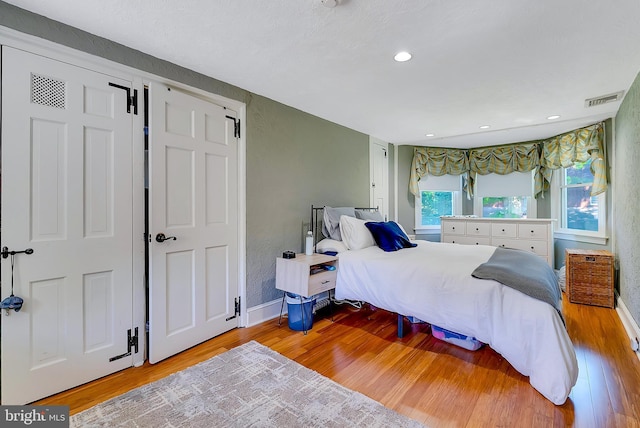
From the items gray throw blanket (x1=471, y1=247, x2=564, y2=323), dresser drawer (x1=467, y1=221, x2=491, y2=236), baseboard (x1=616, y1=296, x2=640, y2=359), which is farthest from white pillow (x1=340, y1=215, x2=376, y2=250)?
dresser drawer (x1=467, y1=221, x2=491, y2=236)

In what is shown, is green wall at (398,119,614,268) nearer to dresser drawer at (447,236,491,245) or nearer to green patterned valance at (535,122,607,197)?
green patterned valance at (535,122,607,197)

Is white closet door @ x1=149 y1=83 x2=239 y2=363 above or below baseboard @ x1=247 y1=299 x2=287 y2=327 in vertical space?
above

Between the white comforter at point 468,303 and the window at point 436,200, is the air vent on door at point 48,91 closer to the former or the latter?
A: the white comforter at point 468,303

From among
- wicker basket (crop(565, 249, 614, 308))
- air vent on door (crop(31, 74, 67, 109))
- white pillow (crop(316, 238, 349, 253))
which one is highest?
air vent on door (crop(31, 74, 67, 109))

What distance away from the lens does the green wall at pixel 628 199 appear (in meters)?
2.44

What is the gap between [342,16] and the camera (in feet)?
5.52

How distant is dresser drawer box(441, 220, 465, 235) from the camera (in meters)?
4.84

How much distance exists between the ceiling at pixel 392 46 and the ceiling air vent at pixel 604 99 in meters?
0.08

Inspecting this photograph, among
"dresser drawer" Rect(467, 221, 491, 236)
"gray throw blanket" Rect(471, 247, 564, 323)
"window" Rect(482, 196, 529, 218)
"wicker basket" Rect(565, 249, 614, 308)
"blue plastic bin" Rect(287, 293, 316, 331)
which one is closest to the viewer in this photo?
"gray throw blanket" Rect(471, 247, 564, 323)

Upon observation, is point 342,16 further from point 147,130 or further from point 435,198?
point 435,198

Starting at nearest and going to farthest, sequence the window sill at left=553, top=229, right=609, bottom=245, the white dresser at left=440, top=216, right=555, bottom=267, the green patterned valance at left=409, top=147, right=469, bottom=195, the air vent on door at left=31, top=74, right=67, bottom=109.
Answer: the air vent on door at left=31, top=74, right=67, bottom=109 → the window sill at left=553, top=229, right=609, bottom=245 → the white dresser at left=440, top=216, right=555, bottom=267 → the green patterned valance at left=409, top=147, right=469, bottom=195

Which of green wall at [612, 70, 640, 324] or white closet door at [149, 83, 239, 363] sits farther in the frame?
green wall at [612, 70, 640, 324]

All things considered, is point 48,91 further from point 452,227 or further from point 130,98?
point 452,227

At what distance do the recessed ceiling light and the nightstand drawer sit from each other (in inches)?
75.7
